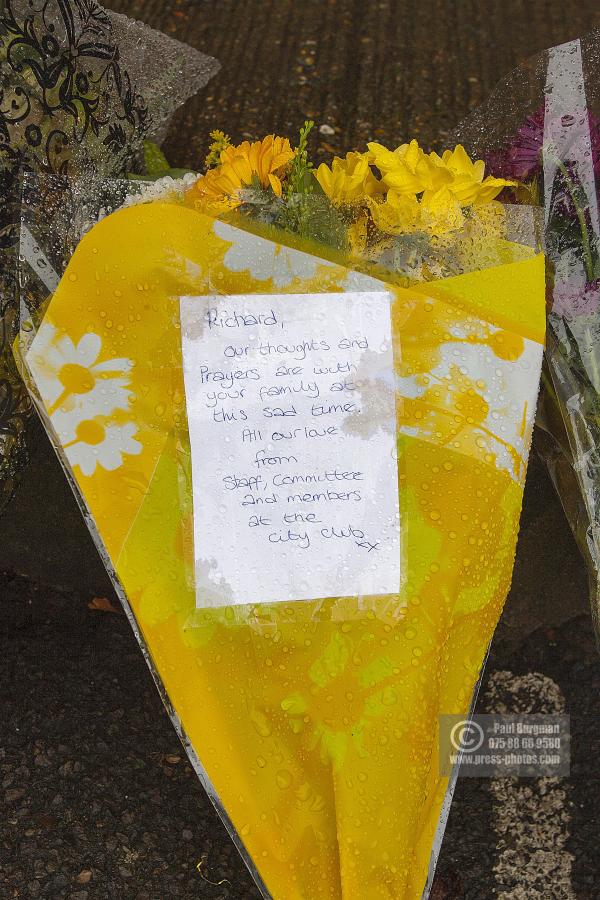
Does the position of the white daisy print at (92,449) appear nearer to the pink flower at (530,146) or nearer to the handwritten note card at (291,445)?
the handwritten note card at (291,445)

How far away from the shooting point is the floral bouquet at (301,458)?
0.83 meters

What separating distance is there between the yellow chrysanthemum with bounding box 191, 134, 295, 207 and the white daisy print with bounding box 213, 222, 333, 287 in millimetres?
45

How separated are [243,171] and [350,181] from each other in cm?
13

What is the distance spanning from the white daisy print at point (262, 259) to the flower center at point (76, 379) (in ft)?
0.69

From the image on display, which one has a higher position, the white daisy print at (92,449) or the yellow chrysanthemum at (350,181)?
the yellow chrysanthemum at (350,181)

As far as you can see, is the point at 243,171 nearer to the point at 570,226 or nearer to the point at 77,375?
the point at 77,375

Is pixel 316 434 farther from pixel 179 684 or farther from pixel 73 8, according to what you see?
pixel 73 8

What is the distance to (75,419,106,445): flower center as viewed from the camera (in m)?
0.83

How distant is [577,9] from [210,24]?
3.05ft

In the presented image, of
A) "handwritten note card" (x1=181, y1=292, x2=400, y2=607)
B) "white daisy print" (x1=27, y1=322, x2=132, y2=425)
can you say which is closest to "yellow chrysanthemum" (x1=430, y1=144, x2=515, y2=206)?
"handwritten note card" (x1=181, y1=292, x2=400, y2=607)

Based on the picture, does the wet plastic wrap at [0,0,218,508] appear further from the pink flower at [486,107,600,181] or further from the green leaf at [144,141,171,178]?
the pink flower at [486,107,600,181]

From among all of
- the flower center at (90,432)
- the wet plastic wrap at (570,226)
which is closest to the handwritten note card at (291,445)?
the flower center at (90,432)

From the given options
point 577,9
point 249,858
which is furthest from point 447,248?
point 577,9

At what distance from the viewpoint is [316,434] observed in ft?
2.75
